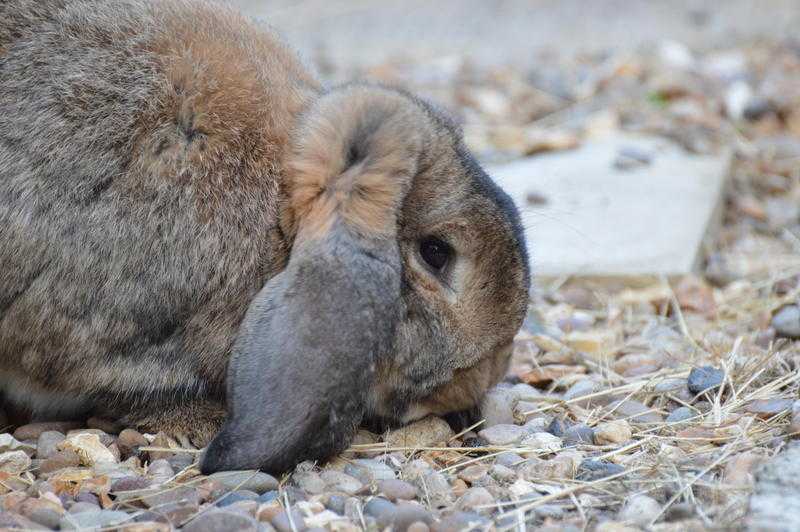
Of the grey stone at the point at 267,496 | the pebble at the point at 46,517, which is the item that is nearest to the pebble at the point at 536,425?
the grey stone at the point at 267,496

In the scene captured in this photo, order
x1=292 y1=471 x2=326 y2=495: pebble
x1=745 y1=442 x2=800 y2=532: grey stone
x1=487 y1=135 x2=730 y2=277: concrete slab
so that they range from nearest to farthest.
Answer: x1=745 y1=442 x2=800 y2=532: grey stone < x1=292 y1=471 x2=326 y2=495: pebble < x1=487 y1=135 x2=730 y2=277: concrete slab

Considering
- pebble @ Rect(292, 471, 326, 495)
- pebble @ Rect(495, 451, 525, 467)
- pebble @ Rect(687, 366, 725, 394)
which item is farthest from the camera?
pebble @ Rect(687, 366, 725, 394)

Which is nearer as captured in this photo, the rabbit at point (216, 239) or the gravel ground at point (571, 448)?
the gravel ground at point (571, 448)

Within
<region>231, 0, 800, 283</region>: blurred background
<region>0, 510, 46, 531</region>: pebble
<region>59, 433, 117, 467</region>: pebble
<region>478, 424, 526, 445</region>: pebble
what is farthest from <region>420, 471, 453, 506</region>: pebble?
<region>231, 0, 800, 283</region>: blurred background

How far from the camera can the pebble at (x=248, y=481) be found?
10.9ft

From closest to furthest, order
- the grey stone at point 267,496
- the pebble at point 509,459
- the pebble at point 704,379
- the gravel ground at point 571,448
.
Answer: the gravel ground at point 571,448, the grey stone at point 267,496, the pebble at point 509,459, the pebble at point 704,379

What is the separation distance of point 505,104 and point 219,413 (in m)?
5.41

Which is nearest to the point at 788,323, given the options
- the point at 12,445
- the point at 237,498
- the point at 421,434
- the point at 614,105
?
the point at 421,434

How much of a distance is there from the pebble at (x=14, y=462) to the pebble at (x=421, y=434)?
1096 millimetres

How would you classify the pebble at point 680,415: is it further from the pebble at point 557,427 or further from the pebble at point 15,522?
the pebble at point 15,522

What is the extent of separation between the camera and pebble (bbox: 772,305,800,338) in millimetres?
4812

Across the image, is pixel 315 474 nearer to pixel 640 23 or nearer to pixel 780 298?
pixel 780 298

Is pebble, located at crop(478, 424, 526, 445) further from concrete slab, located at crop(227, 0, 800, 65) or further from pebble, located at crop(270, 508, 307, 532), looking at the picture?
concrete slab, located at crop(227, 0, 800, 65)

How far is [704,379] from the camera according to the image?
4.21 m
